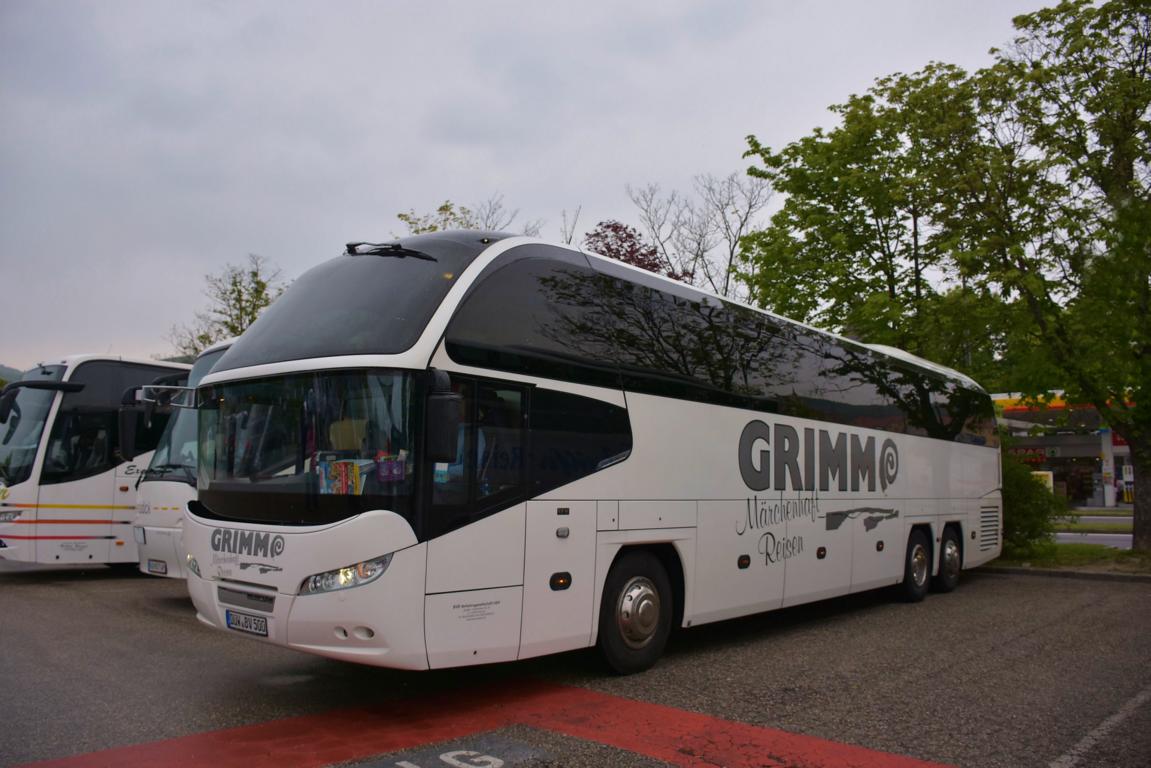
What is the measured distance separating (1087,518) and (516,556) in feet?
128

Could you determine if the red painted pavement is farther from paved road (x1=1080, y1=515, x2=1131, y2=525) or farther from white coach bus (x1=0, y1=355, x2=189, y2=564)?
paved road (x1=1080, y1=515, x2=1131, y2=525)

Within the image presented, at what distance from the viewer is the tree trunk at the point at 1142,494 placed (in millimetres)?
16219

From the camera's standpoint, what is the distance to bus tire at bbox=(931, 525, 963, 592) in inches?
547

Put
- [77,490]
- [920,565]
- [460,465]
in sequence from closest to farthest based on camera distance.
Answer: [460,465]
[920,565]
[77,490]

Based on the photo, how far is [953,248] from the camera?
16.5m

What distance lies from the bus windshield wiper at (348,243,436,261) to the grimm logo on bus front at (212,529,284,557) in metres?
2.28

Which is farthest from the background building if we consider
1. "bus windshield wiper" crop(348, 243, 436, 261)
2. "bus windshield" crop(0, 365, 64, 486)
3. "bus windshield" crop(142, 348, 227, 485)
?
"bus windshield wiper" crop(348, 243, 436, 261)

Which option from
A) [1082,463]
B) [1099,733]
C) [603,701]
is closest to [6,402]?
[603,701]

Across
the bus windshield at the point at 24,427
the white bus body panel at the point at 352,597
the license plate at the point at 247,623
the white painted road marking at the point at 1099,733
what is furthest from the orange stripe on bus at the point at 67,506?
the white painted road marking at the point at 1099,733

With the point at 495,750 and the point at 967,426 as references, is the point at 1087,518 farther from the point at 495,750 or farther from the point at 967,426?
the point at 495,750

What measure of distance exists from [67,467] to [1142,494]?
18428mm

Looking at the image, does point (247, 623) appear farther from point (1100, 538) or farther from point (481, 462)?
point (1100, 538)

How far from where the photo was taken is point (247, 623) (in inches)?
244

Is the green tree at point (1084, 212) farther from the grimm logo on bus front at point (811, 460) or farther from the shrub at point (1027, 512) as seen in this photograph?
the grimm logo on bus front at point (811, 460)
